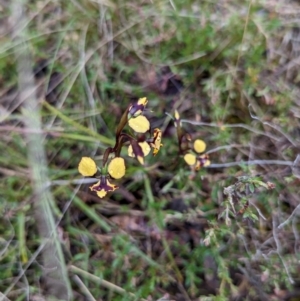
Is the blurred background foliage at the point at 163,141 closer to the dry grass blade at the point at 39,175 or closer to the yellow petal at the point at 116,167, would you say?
the dry grass blade at the point at 39,175

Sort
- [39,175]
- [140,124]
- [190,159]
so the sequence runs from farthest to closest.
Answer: [39,175]
[190,159]
[140,124]

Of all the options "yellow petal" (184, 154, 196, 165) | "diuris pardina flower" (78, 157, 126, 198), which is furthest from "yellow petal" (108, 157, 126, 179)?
"yellow petal" (184, 154, 196, 165)

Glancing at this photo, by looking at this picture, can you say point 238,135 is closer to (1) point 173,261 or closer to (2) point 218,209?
(2) point 218,209

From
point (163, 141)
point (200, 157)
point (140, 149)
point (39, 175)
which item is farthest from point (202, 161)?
point (39, 175)

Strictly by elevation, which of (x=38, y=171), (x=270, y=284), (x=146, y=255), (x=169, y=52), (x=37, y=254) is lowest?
(x=270, y=284)

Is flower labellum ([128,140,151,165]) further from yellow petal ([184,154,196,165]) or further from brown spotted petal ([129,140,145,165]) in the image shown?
yellow petal ([184,154,196,165])

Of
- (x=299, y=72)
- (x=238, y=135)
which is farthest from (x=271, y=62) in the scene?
(x=238, y=135)

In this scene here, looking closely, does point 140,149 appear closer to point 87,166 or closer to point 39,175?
point 87,166
